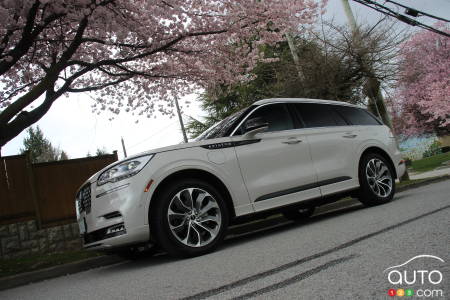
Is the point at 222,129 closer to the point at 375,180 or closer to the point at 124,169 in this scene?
the point at 124,169

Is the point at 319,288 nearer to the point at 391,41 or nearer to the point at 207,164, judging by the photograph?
the point at 207,164

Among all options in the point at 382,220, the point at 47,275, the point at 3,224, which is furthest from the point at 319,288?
the point at 3,224

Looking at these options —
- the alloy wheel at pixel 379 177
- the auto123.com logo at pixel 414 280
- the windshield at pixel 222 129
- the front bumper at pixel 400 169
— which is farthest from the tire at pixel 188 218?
the front bumper at pixel 400 169

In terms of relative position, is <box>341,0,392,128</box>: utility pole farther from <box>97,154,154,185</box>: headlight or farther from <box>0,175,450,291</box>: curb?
<box>97,154,154,185</box>: headlight

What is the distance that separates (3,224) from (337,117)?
21.5ft

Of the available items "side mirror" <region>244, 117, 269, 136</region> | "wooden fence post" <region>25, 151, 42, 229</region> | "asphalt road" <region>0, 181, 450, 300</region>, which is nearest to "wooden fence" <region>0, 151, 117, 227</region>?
"wooden fence post" <region>25, 151, 42, 229</region>

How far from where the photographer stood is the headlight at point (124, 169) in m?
4.82

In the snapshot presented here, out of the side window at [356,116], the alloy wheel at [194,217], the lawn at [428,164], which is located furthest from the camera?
the lawn at [428,164]

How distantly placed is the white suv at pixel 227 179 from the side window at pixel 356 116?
18 centimetres

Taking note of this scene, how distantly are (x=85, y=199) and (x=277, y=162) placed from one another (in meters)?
2.52

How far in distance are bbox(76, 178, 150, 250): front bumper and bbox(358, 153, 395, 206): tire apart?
382cm

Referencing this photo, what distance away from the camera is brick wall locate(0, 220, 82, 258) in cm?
812

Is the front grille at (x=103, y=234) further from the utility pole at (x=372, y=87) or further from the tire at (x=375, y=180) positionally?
the utility pole at (x=372, y=87)

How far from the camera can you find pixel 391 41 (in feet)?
40.1
